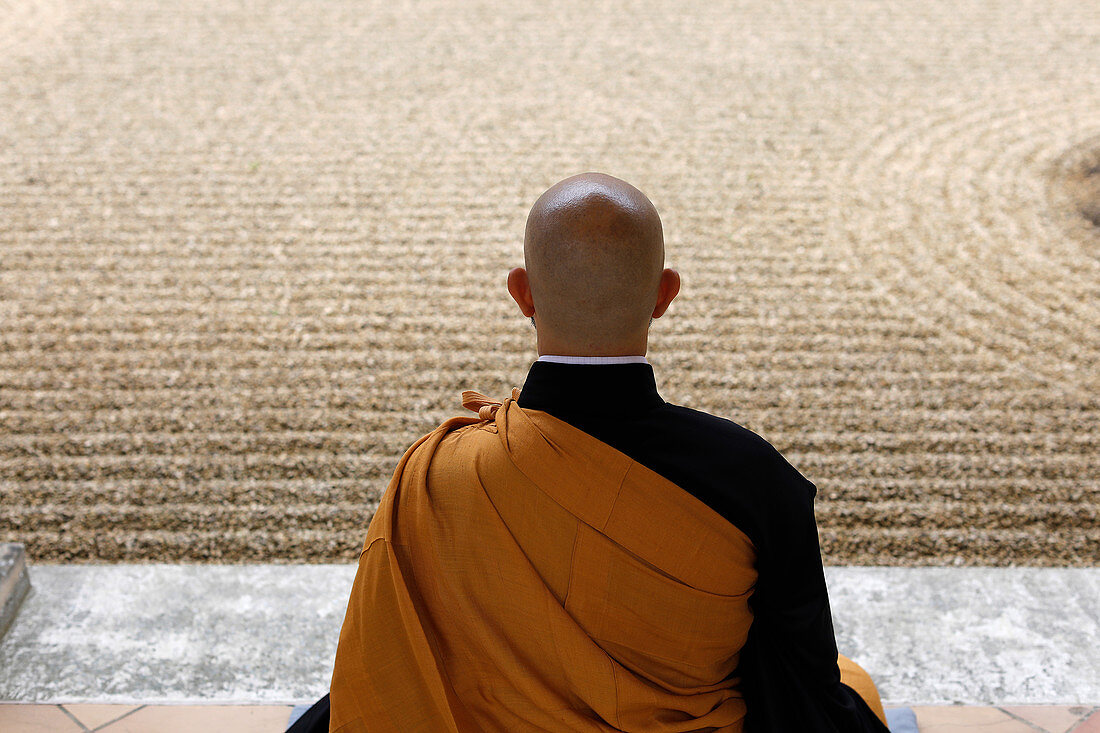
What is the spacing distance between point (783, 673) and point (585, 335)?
0.48 meters

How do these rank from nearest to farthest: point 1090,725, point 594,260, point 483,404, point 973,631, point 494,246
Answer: point 594,260 < point 483,404 < point 1090,725 < point 973,631 < point 494,246

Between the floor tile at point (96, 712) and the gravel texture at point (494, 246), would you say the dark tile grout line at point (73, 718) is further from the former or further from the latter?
the gravel texture at point (494, 246)

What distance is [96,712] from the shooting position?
1573mm

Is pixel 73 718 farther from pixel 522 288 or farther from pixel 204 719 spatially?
pixel 522 288

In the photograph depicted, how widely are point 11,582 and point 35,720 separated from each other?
0.29 metres

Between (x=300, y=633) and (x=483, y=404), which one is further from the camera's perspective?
(x=300, y=633)

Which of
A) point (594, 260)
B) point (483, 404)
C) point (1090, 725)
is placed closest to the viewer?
point (594, 260)

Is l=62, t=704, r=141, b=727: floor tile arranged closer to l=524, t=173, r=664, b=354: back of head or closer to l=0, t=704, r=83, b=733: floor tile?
l=0, t=704, r=83, b=733: floor tile

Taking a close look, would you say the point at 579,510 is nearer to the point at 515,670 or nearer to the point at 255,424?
the point at 515,670

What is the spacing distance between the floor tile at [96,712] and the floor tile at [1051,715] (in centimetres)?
148

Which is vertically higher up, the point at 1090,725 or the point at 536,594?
the point at 536,594

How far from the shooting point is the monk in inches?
37.9

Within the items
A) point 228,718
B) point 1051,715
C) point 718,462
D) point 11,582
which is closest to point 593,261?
point 718,462

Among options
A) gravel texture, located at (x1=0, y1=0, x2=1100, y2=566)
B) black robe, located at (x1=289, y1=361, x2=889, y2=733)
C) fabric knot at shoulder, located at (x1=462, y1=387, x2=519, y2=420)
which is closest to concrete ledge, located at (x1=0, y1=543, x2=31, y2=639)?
gravel texture, located at (x1=0, y1=0, x2=1100, y2=566)
